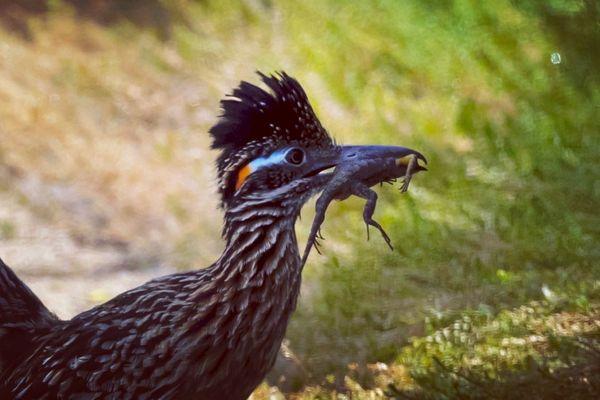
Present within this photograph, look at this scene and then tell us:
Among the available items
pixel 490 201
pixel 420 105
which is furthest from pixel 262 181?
pixel 420 105

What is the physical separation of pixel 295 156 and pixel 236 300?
0.62 meters

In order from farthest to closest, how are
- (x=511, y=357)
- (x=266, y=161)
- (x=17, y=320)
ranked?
(x=511, y=357) < (x=17, y=320) < (x=266, y=161)

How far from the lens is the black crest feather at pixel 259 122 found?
4.34 metres

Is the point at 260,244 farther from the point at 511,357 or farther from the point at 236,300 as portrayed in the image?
the point at 511,357

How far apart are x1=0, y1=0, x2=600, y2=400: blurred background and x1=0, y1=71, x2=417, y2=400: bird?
107cm

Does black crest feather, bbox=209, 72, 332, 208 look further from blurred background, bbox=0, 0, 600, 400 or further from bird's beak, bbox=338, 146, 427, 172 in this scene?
blurred background, bbox=0, 0, 600, 400

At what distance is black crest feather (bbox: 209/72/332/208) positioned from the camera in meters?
4.34

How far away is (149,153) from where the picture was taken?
361 inches

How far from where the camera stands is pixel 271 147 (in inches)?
172

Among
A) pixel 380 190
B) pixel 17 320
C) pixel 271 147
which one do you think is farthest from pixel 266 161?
pixel 380 190

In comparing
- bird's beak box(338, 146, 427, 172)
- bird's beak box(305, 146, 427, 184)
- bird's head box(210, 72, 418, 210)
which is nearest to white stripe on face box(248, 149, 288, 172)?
bird's head box(210, 72, 418, 210)

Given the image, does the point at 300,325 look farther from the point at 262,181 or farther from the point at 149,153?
the point at 149,153

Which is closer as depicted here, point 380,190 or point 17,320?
point 17,320

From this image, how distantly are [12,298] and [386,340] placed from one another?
2.06m
